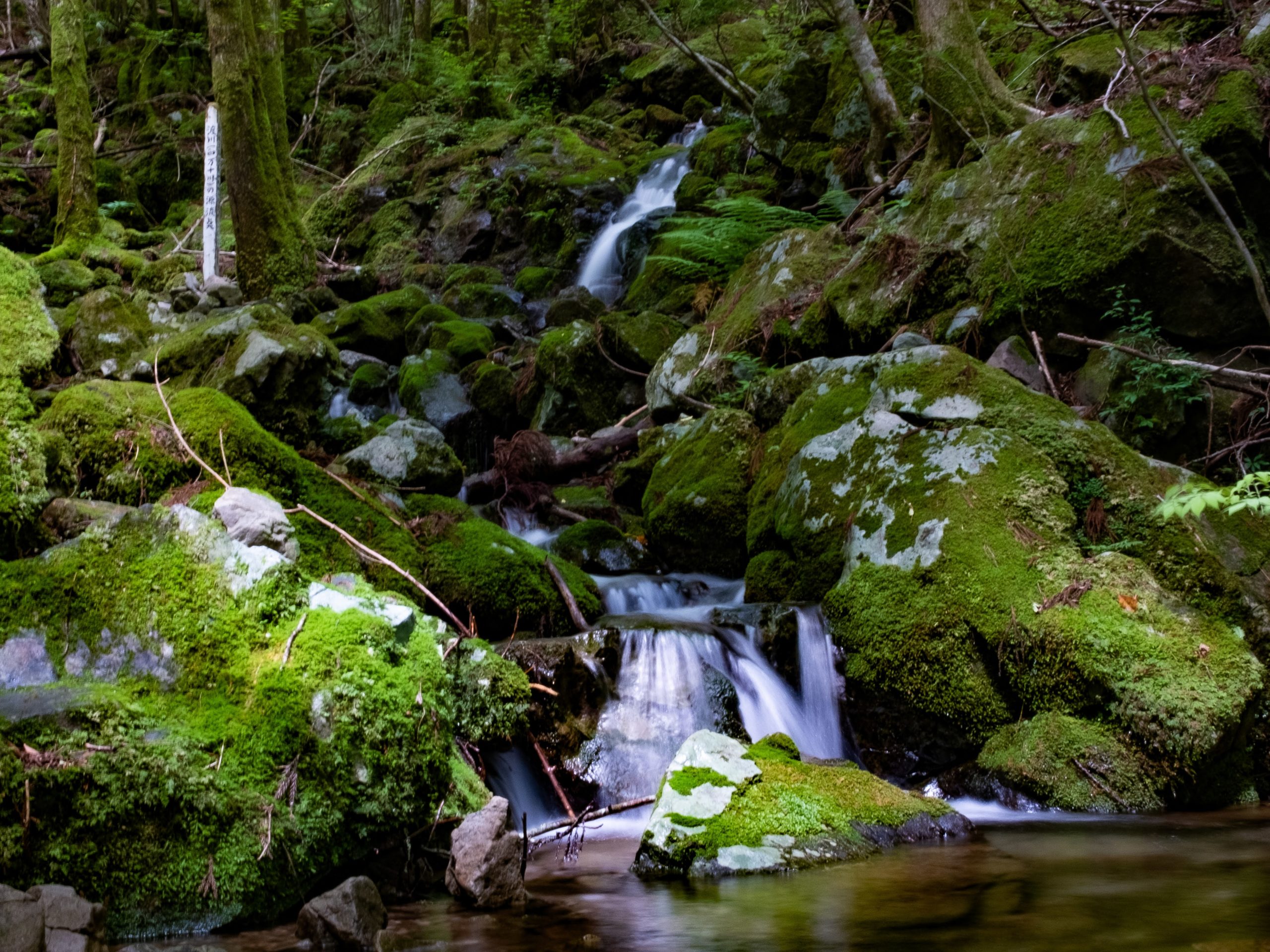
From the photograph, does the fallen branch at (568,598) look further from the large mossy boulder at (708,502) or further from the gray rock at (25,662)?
the gray rock at (25,662)

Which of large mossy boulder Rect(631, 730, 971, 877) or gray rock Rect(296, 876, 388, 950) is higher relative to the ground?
gray rock Rect(296, 876, 388, 950)

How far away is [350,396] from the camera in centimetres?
1145

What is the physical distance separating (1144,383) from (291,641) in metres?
6.21

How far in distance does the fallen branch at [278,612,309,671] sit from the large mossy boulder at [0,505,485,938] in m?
0.01

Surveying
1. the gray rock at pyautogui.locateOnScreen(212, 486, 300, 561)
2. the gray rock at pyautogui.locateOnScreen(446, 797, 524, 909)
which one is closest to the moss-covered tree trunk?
the gray rock at pyautogui.locateOnScreen(212, 486, 300, 561)

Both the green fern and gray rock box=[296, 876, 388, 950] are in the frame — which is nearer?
gray rock box=[296, 876, 388, 950]

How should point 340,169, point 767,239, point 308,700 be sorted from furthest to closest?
point 340,169, point 767,239, point 308,700

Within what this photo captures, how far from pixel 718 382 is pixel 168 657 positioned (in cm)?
676

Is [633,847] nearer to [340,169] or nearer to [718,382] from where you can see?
[718,382]

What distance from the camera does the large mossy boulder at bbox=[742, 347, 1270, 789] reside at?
4957 mm

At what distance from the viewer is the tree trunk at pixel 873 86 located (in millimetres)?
10953

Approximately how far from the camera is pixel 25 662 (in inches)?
134

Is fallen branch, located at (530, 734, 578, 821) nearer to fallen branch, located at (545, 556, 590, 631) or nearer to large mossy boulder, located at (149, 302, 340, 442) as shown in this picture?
fallen branch, located at (545, 556, 590, 631)

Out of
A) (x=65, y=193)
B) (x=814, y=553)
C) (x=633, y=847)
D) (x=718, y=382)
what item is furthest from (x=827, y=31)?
(x=633, y=847)
